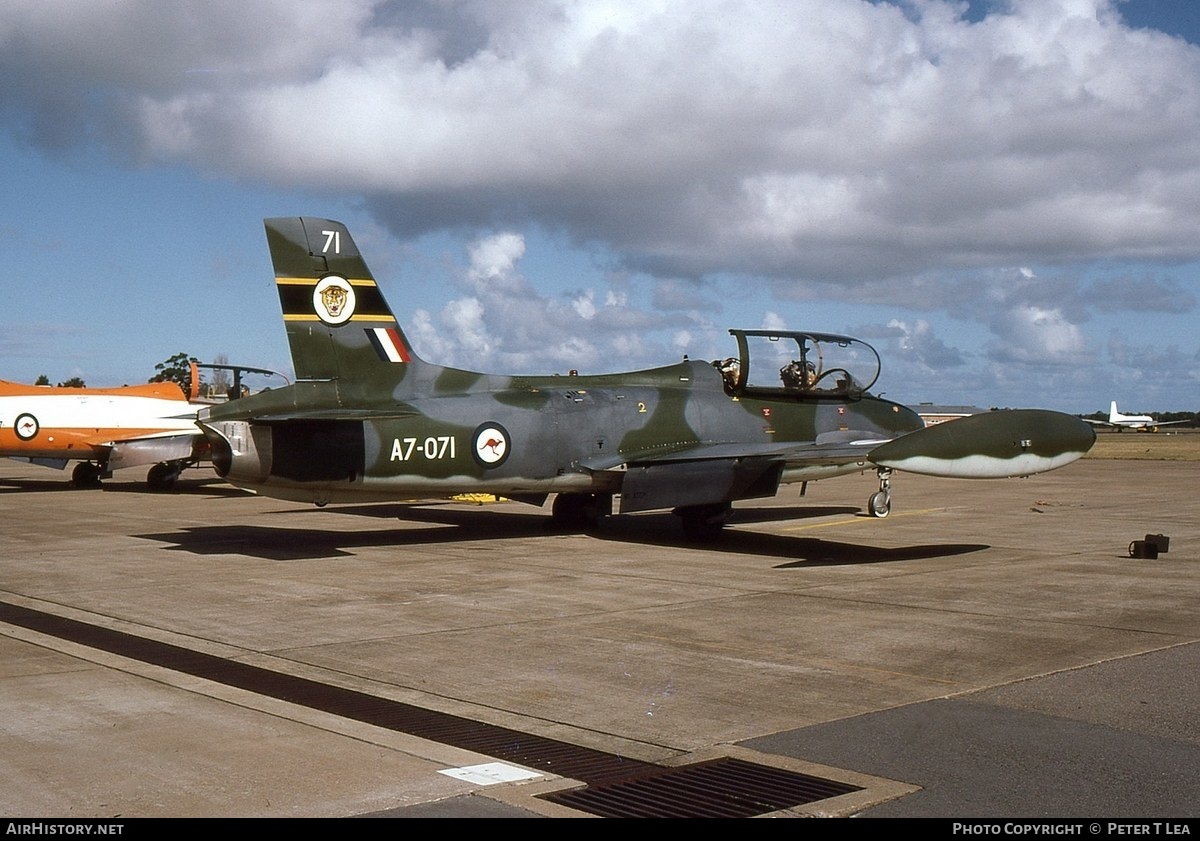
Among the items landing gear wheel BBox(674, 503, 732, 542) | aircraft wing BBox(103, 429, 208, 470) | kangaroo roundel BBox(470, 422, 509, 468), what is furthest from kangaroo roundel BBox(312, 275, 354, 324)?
aircraft wing BBox(103, 429, 208, 470)

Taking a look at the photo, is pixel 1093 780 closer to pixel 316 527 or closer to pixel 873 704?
pixel 873 704

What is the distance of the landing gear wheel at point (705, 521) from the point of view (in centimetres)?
1711

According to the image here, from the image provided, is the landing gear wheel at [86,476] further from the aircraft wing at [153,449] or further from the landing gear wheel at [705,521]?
the landing gear wheel at [705,521]

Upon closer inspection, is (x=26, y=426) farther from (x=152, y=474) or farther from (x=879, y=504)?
(x=879, y=504)

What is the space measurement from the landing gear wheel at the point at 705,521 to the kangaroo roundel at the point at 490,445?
9.66 feet

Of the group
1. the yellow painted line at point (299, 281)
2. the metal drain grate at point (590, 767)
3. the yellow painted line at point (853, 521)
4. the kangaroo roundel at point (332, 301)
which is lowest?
the metal drain grate at point (590, 767)

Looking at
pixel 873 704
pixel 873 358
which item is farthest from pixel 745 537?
pixel 873 704

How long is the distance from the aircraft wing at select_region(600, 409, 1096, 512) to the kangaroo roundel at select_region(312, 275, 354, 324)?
167 inches

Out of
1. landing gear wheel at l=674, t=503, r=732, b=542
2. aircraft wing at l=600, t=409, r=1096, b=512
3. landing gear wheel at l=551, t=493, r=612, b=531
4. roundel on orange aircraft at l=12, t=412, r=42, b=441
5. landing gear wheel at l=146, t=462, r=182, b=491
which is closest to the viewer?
aircraft wing at l=600, t=409, r=1096, b=512

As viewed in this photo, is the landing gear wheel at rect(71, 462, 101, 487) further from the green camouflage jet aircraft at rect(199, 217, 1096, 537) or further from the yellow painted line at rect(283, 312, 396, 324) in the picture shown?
the yellow painted line at rect(283, 312, 396, 324)

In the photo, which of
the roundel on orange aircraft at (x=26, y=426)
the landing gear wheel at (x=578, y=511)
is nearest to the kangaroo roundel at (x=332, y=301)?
the landing gear wheel at (x=578, y=511)

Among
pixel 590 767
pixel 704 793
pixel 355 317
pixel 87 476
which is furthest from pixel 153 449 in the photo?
pixel 704 793

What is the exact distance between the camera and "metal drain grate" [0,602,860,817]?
5.41 metres

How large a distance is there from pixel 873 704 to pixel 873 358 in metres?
12.6
